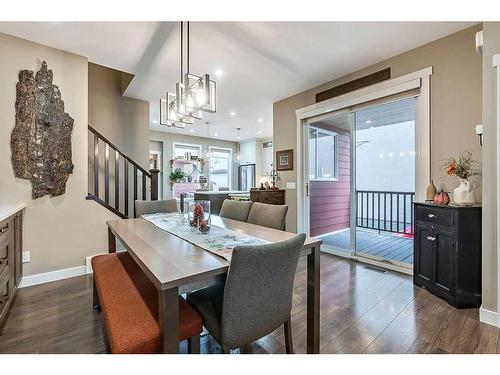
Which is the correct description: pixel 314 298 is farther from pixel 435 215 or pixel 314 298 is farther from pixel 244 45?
pixel 244 45

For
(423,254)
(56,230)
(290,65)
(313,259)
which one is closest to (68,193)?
(56,230)

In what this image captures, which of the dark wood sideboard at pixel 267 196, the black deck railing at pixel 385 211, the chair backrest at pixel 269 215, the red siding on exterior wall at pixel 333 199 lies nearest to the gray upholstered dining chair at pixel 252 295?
the chair backrest at pixel 269 215

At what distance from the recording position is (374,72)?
3.20 m

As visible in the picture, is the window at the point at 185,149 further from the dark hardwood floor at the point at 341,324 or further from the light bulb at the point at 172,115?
the dark hardwood floor at the point at 341,324

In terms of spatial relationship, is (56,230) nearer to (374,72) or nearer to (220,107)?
(220,107)

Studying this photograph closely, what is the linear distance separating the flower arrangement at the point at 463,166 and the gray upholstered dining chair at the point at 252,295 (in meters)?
2.05

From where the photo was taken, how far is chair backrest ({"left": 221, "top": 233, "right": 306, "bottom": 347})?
3.57 feet

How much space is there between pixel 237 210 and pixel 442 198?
Answer: 6.84ft

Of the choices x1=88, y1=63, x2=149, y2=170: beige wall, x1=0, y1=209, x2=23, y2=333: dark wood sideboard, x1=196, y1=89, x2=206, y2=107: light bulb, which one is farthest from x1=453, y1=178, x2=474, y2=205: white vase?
x1=88, y1=63, x2=149, y2=170: beige wall

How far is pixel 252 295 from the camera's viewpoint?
46.1 inches

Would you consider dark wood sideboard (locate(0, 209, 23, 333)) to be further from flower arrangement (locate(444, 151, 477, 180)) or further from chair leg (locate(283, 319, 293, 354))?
flower arrangement (locate(444, 151, 477, 180))

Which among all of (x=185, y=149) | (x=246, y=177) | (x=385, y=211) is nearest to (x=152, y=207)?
(x=385, y=211)

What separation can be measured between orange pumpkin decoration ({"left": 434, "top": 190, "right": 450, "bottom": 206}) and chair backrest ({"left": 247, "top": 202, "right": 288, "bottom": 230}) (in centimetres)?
159
